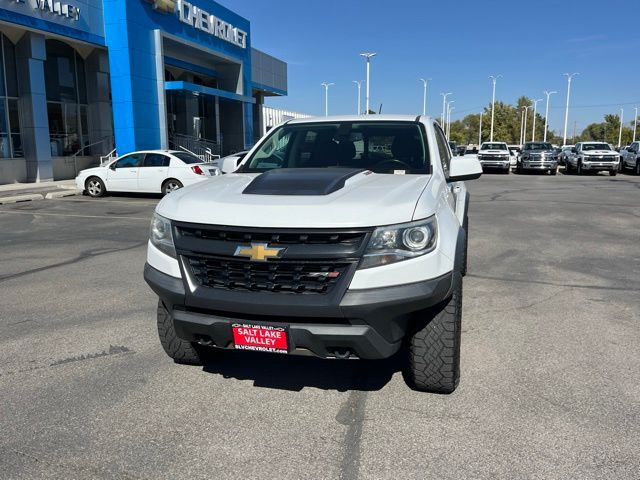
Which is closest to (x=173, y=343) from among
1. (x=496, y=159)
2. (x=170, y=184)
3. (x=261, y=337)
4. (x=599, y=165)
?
(x=261, y=337)

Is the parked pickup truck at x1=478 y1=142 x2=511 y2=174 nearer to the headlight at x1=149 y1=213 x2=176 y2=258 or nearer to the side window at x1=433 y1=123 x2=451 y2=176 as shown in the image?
the side window at x1=433 y1=123 x2=451 y2=176

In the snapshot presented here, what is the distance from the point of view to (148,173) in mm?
15961

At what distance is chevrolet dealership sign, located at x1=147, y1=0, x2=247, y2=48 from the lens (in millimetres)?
23095

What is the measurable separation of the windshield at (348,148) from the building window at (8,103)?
19.0 meters

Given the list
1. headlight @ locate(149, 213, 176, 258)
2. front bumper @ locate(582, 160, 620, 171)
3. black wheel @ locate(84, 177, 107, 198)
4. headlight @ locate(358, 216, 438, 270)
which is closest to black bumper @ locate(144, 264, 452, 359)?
headlight @ locate(358, 216, 438, 270)

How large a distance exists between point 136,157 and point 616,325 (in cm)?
1432

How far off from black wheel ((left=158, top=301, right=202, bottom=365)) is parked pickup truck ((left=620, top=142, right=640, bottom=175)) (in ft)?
95.5

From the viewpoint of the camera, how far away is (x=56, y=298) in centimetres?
583

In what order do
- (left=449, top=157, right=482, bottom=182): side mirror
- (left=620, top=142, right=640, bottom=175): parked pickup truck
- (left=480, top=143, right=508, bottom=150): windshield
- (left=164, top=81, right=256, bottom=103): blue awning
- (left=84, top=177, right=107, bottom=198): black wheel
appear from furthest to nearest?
(left=480, top=143, right=508, bottom=150): windshield
(left=620, top=142, right=640, bottom=175): parked pickup truck
(left=164, top=81, right=256, bottom=103): blue awning
(left=84, top=177, right=107, bottom=198): black wheel
(left=449, top=157, right=482, bottom=182): side mirror

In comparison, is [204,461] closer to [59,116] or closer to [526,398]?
[526,398]

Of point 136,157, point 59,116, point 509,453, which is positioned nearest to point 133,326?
point 509,453

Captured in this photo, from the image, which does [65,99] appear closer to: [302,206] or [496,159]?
[496,159]

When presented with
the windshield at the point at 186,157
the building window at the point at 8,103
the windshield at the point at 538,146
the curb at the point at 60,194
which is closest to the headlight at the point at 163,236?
the windshield at the point at 186,157

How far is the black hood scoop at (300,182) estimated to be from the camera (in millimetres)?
3342
